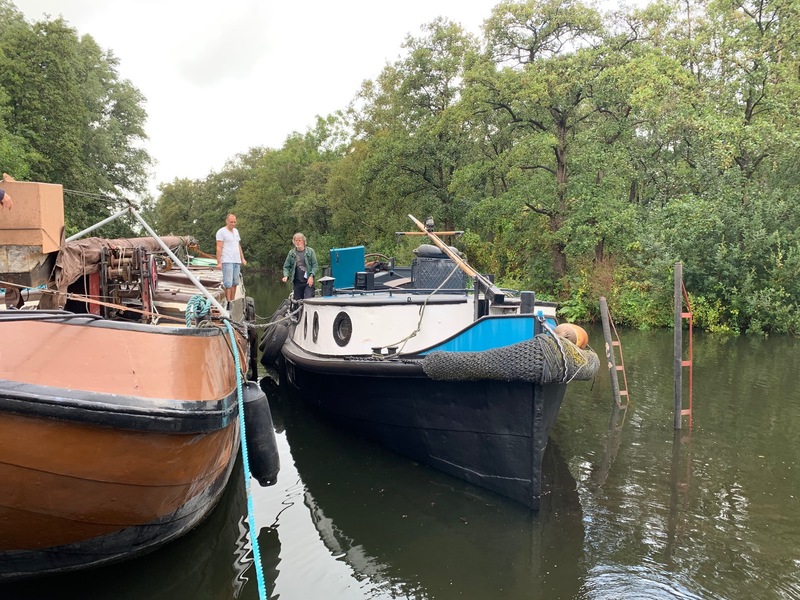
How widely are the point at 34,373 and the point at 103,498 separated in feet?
3.28

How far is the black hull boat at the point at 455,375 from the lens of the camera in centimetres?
586

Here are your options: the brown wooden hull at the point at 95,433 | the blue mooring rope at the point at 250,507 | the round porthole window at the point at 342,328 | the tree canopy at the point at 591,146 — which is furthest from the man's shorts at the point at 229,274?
the tree canopy at the point at 591,146

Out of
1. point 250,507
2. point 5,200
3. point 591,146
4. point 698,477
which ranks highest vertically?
point 591,146

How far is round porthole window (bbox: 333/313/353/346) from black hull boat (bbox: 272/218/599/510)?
1 cm

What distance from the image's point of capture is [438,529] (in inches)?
228

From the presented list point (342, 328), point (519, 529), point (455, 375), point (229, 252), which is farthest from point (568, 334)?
point (229, 252)

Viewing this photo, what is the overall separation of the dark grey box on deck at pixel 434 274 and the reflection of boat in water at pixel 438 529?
2.94m

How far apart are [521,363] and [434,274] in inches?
163

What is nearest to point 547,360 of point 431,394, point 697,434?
point 431,394

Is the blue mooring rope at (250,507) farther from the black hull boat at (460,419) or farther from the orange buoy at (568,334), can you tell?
the orange buoy at (568,334)

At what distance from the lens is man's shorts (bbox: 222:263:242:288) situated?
904cm

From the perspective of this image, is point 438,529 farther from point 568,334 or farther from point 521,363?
point 568,334

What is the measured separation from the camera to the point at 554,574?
16.6 feet

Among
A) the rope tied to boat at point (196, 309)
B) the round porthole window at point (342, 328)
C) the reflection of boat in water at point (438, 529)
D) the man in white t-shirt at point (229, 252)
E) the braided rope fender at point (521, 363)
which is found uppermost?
the man in white t-shirt at point (229, 252)
